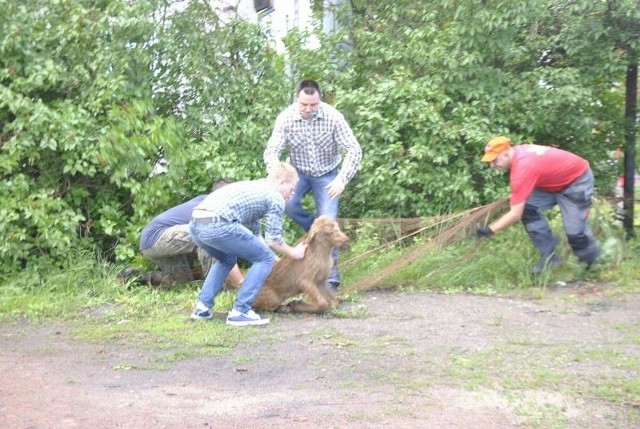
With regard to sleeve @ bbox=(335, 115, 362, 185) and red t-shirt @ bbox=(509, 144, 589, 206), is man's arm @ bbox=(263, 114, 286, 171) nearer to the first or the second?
sleeve @ bbox=(335, 115, 362, 185)

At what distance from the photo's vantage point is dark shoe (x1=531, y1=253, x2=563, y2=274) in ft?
28.0

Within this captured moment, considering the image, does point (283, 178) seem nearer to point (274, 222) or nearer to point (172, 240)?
point (274, 222)

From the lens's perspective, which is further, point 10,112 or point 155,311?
point 10,112

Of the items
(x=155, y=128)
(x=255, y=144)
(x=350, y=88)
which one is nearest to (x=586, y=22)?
(x=350, y=88)

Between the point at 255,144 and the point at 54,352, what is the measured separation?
12.2ft

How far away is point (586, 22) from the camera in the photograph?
968 cm

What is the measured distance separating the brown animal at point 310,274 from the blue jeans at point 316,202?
23.6 inches

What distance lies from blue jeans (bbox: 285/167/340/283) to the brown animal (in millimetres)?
599

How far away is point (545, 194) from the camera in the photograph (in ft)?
28.1

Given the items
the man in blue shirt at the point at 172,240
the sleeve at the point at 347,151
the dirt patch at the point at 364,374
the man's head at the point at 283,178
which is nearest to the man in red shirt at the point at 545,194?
the dirt patch at the point at 364,374

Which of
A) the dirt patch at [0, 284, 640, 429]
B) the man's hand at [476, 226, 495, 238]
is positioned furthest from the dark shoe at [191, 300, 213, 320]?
the man's hand at [476, 226, 495, 238]

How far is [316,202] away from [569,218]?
2310 millimetres

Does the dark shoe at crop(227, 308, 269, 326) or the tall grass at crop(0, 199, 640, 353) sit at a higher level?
the dark shoe at crop(227, 308, 269, 326)

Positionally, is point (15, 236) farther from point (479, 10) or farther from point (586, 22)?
point (586, 22)
